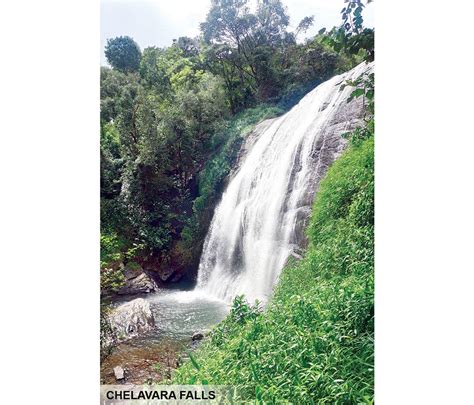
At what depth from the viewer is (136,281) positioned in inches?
129

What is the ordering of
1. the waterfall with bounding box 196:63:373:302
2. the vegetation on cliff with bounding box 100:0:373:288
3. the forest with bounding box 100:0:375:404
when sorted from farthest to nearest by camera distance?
the waterfall with bounding box 196:63:373:302 → the vegetation on cliff with bounding box 100:0:373:288 → the forest with bounding box 100:0:375:404

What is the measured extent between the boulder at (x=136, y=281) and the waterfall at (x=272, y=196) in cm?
43

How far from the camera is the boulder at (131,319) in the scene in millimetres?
3141

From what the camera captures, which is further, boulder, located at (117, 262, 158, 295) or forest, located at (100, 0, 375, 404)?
boulder, located at (117, 262, 158, 295)

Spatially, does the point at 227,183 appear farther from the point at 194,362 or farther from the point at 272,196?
the point at 194,362

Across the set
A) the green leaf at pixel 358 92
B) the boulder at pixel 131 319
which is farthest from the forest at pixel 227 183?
the boulder at pixel 131 319

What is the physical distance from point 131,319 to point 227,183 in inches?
52.8

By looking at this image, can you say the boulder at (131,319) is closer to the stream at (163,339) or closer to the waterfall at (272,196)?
the stream at (163,339)

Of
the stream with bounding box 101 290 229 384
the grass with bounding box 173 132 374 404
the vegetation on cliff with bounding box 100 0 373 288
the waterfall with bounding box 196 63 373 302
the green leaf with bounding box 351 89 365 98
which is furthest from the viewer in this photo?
the waterfall with bounding box 196 63 373 302

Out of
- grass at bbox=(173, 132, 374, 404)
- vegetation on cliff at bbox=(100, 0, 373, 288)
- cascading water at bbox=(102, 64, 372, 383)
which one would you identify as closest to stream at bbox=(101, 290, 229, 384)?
cascading water at bbox=(102, 64, 372, 383)

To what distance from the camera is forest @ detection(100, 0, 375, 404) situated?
263 cm

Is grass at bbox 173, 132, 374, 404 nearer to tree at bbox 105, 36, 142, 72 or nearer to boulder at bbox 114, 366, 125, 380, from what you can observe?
boulder at bbox 114, 366, 125, 380

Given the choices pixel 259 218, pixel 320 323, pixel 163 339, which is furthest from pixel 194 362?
pixel 259 218

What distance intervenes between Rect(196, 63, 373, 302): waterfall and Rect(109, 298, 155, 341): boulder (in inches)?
18.9
